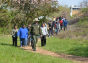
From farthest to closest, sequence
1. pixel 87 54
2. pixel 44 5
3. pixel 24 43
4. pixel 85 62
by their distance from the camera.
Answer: pixel 44 5 → pixel 24 43 → pixel 87 54 → pixel 85 62

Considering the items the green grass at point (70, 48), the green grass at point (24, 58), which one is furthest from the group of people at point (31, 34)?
the green grass at point (24, 58)

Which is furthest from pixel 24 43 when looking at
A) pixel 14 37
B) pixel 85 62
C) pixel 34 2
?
pixel 85 62

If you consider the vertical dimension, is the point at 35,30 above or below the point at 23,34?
above

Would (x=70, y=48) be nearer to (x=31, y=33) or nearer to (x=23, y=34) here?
(x=23, y=34)

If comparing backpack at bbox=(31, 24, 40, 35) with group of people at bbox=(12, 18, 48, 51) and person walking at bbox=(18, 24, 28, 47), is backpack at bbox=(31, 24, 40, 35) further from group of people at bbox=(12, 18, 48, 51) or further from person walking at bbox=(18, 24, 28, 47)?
person walking at bbox=(18, 24, 28, 47)

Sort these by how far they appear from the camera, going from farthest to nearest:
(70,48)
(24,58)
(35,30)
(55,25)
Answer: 1. (55,25)
2. (70,48)
3. (35,30)
4. (24,58)

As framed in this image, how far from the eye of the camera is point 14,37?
20.8m

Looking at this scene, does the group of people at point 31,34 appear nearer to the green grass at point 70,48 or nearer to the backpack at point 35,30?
the backpack at point 35,30

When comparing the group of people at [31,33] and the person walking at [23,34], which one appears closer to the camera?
the group of people at [31,33]

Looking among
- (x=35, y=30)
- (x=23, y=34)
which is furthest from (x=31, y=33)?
(x=23, y=34)

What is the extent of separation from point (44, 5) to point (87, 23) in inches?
545

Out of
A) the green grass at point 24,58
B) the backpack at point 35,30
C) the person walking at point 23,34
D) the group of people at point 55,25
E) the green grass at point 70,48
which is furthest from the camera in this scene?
the group of people at point 55,25

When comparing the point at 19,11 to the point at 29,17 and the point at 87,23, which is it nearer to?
the point at 29,17

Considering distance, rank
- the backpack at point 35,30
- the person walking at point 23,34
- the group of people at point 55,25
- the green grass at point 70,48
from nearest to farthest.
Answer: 1. the backpack at point 35,30
2. the green grass at point 70,48
3. the person walking at point 23,34
4. the group of people at point 55,25
